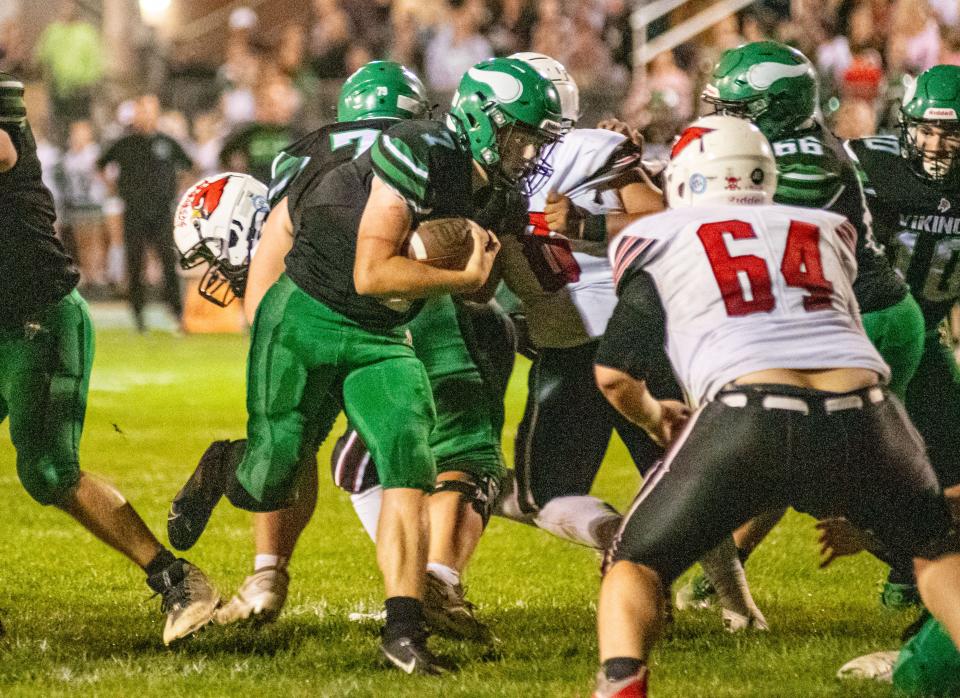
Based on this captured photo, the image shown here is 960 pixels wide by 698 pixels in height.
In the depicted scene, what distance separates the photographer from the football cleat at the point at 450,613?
14.5 feet

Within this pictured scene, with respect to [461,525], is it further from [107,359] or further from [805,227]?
[107,359]

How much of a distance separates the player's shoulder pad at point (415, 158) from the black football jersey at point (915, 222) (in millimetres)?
1737

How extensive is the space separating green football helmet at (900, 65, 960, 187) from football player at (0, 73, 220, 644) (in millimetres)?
2627

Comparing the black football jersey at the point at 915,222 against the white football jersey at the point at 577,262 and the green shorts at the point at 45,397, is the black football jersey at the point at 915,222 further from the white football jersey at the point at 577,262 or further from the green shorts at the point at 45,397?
the green shorts at the point at 45,397

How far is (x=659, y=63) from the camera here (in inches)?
582

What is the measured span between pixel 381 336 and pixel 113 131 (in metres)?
13.2

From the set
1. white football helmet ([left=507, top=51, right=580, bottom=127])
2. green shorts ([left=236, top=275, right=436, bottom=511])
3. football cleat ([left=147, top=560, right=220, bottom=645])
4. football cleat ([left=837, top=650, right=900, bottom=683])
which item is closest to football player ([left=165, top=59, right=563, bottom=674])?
green shorts ([left=236, top=275, right=436, bottom=511])

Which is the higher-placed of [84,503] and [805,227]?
[805,227]

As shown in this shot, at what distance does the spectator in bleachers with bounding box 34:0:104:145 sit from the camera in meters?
16.6

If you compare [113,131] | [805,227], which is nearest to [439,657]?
[805,227]

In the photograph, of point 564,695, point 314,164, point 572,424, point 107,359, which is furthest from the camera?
point 107,359

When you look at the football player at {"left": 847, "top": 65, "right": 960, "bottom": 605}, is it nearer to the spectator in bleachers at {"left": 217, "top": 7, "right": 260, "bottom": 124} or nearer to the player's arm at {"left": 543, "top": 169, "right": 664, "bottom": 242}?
the player's arm at {"left": 543, "top": 169, "right": 664, "bottom": 242}

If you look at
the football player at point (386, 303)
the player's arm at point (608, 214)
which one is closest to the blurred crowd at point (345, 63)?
the player's arm at point (608, 214)

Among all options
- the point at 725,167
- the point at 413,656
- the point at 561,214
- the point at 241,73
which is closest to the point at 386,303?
the point at 561,214
